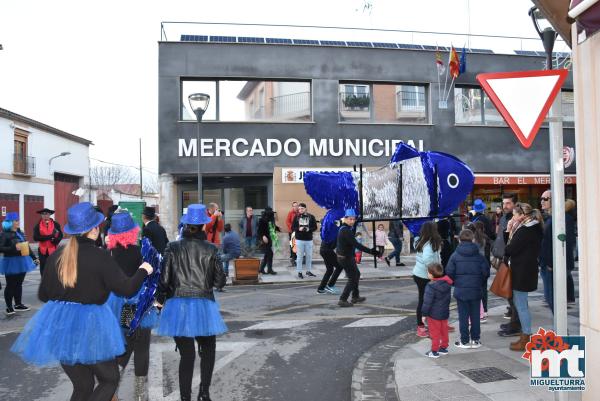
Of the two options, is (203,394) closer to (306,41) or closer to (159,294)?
(159,294)

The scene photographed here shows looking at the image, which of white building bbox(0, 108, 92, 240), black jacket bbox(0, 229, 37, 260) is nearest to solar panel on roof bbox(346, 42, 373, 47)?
black jacket bbox(0, 229, 37, 260)

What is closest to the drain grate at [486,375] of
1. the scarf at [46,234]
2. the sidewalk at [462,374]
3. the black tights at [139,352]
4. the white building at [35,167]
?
the sidewalk at [462,374]

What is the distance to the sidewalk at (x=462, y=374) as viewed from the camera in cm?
439

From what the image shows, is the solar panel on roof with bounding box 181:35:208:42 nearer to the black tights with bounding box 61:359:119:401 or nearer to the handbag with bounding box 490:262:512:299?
the handbag with bounding box 490:262:512:299

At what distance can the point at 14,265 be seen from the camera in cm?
832

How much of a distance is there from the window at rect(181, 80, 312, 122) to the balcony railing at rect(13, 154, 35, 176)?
21.7 metres

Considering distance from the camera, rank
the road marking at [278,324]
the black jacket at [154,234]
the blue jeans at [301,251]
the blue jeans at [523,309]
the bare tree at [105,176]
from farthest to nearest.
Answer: the bare tree at [105,176] < the blue jeans at [301,251] < the black jacket at [154,234] < the road marking at [278,324] < the blue jeans at [523,309]

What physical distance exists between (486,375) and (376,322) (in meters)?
2.71

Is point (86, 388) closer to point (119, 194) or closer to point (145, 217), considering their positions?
point (145, 217)

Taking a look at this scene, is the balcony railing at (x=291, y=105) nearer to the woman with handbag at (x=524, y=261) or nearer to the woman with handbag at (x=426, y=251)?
the woman with handbag at (x=426, y=251)

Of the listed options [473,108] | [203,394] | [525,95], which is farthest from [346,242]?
[473,108]

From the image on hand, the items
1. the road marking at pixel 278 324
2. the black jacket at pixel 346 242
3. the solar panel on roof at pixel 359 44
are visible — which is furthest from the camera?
the solar panel on roof at pixel 359 44

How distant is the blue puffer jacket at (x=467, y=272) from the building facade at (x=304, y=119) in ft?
36.6

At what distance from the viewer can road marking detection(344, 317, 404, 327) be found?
7.38 m
